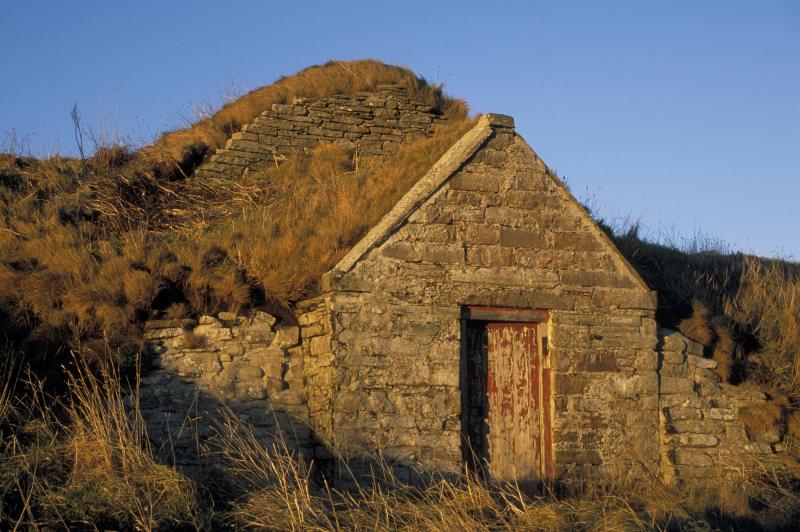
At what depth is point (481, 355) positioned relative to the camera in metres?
9.74

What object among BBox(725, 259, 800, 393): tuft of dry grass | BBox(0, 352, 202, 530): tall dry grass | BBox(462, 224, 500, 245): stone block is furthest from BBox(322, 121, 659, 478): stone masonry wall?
BBox(0, 352, 202, 530): tall dry grass

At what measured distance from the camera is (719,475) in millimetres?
10016

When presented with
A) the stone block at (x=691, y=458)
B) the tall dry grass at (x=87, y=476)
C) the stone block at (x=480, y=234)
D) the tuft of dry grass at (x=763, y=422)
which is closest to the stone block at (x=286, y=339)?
the tall dry grass at (x=87, y=476)

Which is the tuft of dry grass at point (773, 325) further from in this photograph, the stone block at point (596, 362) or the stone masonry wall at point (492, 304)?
the stone block at point (596, 362)

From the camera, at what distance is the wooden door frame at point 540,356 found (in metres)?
9.55

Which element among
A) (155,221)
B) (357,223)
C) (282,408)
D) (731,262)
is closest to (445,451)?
(282,408)

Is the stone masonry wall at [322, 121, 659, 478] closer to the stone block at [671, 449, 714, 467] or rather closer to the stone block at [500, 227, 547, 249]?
the stone block at [500, 227, 547, 249]

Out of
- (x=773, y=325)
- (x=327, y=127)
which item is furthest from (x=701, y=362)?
(x=327, y=127)

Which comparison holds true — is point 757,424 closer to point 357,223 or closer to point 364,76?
point 357,223

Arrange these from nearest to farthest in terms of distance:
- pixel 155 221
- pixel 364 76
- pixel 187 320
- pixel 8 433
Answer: pixel 8 433 → pixel 187 320 → pixel 155 221 → pixel 364 76

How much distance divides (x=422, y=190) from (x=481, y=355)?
76.4 inches

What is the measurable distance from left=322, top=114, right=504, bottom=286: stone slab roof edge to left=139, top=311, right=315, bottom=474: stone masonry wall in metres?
1.08

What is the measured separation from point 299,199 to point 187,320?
3.48m

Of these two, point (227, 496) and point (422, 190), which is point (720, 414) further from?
point (227, 496)
